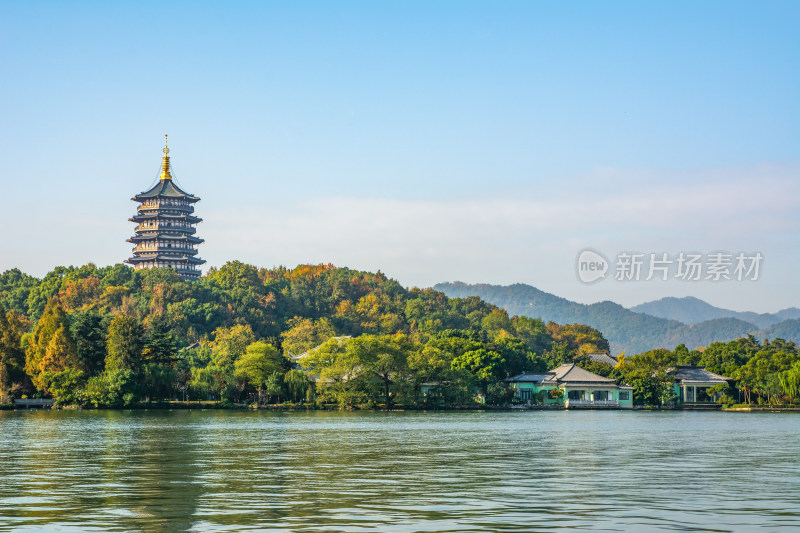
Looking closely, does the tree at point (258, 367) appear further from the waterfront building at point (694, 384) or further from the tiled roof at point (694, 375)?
the tiled roof at point (694, 375)

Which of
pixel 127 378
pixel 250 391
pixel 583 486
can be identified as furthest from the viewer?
pixel 250 391

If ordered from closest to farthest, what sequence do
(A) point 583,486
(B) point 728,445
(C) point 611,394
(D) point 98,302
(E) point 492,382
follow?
(A) point 583,486
(B) point 728,445
(E) point 492,382
(C) point 611,394
(D) point 98,302

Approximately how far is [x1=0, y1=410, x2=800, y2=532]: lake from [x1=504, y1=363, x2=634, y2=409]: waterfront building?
1677 inches

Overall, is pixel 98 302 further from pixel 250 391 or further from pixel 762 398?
pixel 762 398

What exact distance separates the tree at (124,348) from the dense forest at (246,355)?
8cm

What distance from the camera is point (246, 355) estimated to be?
6438 cm

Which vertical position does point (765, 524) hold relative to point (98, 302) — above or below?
below

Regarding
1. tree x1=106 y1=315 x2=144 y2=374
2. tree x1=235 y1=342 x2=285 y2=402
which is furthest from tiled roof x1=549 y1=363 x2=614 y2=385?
tree x1=106 y1=315 x2=144 y2=374

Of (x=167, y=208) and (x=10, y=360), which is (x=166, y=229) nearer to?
(x=167, y=208)

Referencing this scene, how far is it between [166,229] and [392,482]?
344 ft

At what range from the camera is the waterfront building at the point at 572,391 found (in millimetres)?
76562

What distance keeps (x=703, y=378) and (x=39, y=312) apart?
6800 centimetres

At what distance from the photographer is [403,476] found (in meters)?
19.5

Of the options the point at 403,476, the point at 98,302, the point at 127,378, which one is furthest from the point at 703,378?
the point at 403,476
